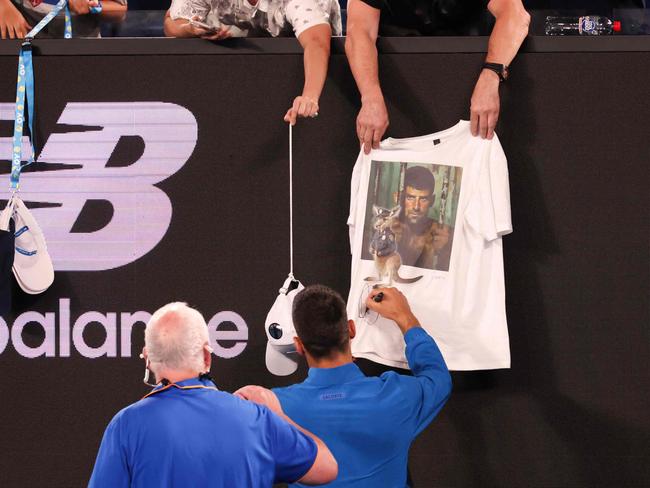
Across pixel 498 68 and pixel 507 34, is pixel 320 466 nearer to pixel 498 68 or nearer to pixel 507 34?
pixel 498 68

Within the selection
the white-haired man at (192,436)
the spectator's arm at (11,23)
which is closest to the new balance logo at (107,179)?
the spectator's arm at (11,23)

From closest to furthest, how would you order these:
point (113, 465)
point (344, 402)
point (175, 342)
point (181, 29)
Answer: point (113, 465)
point (175, 342)
point (344, 402)
point (181, 29)

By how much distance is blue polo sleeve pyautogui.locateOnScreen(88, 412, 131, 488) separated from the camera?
2199mm

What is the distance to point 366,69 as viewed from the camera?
334cm

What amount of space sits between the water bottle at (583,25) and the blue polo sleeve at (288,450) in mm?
2016

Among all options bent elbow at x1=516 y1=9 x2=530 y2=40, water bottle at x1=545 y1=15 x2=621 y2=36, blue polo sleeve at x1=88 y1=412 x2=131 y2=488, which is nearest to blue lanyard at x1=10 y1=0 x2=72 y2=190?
blue polo sleeve at x1=88 y1=412 x2=131 y2=488

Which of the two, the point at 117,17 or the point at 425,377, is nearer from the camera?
the point at 425,377

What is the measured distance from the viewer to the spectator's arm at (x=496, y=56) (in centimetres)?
328

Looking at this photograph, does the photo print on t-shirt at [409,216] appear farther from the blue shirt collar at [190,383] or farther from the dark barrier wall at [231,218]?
the blue shirt collar at [190,383]

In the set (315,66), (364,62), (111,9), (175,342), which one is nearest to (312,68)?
(315,66)

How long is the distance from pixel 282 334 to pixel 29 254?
38.1 inches

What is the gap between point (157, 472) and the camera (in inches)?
87.4

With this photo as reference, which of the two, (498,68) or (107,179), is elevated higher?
(498,68)

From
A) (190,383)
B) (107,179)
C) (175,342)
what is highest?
(107,179)
